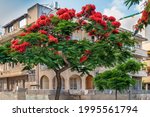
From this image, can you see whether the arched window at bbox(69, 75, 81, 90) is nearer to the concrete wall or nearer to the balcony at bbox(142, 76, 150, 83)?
the concrete wall

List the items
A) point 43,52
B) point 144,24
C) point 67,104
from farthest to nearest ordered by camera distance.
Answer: point 43,52
point 144,24
point 67,104

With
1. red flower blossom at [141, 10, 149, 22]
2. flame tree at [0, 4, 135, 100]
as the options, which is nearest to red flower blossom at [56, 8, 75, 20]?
flame tree at [0, 4, 135, 100]

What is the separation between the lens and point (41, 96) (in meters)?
21.5

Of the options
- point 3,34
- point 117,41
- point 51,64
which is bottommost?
point 51,64

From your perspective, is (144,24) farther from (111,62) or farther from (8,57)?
(8,57)

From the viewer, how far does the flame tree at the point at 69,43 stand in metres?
12.8

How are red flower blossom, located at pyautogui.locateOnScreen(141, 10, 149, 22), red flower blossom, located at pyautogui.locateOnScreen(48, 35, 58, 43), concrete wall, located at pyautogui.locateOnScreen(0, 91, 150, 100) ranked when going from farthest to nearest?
concrete wall, located at pyautogui.locateOnScreen(0, 91, 150, 100) → red flower blossom, located at pyautogui.locateOnScreen(48, 35, 58, 43) → red flower blossom, located at pyautogui.locateOnScreen(141, 10, 149, 22)

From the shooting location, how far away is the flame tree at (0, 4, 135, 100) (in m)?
12.8

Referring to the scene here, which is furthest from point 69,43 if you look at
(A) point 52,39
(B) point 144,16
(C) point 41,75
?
(C) point 41,75

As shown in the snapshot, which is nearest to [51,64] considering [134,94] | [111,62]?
[111,62]

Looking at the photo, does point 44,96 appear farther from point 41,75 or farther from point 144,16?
point 144,16

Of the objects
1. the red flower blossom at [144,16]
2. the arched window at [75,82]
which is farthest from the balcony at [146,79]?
the red flower blossom at [144,16]

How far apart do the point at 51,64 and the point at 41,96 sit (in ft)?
29.4

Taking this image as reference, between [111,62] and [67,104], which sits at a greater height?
[111,62]
